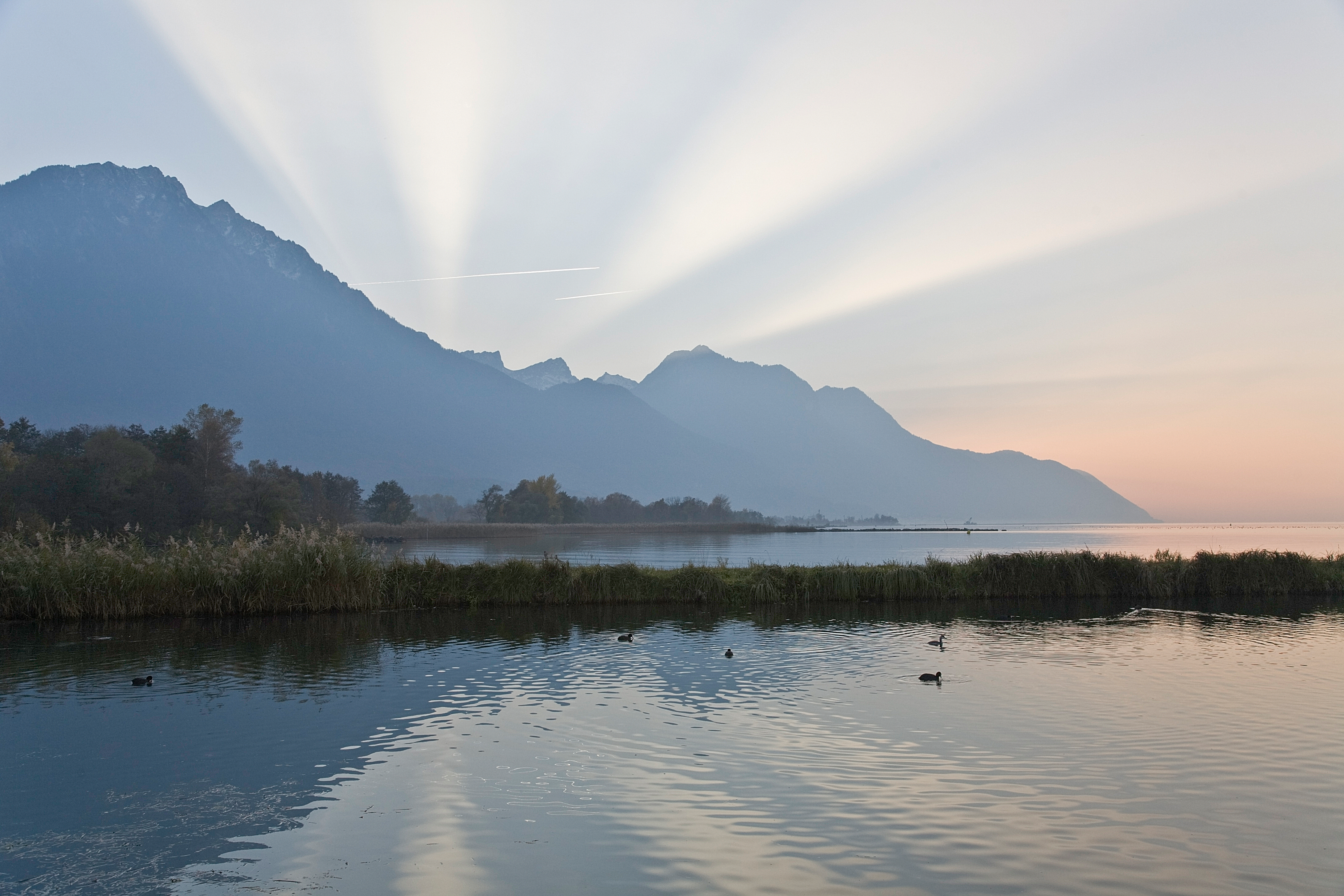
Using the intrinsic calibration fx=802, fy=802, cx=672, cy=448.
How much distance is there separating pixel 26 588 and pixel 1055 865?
31041 millimetres

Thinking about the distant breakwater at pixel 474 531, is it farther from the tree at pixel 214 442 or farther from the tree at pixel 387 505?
the tree at pixel 214 442

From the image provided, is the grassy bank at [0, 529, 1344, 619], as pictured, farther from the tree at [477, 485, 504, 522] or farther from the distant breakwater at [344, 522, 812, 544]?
the tree at [477, 485, 504, 522]

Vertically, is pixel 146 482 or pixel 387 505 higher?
pixel 146 482

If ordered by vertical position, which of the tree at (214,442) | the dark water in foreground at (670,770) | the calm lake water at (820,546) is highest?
the tree at (214,442)

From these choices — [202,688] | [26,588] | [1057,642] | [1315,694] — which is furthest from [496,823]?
[26,588]

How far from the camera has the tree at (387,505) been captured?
494 feet

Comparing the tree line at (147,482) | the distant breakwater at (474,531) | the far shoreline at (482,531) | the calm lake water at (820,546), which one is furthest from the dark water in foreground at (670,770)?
the distant breakwater at (474,531)

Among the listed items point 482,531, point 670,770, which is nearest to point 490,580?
point 670,770

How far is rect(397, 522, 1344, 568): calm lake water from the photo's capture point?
261ft

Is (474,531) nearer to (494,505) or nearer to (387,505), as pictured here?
(387,505)

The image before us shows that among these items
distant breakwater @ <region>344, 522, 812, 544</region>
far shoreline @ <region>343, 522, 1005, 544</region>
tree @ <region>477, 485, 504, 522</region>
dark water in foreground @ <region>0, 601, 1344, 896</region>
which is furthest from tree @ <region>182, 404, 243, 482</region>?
tree @ <region>477, 485, 504, 522</region>

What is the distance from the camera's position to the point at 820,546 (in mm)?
123938

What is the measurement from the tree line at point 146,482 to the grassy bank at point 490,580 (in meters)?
27.0

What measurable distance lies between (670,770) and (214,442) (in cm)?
8663
